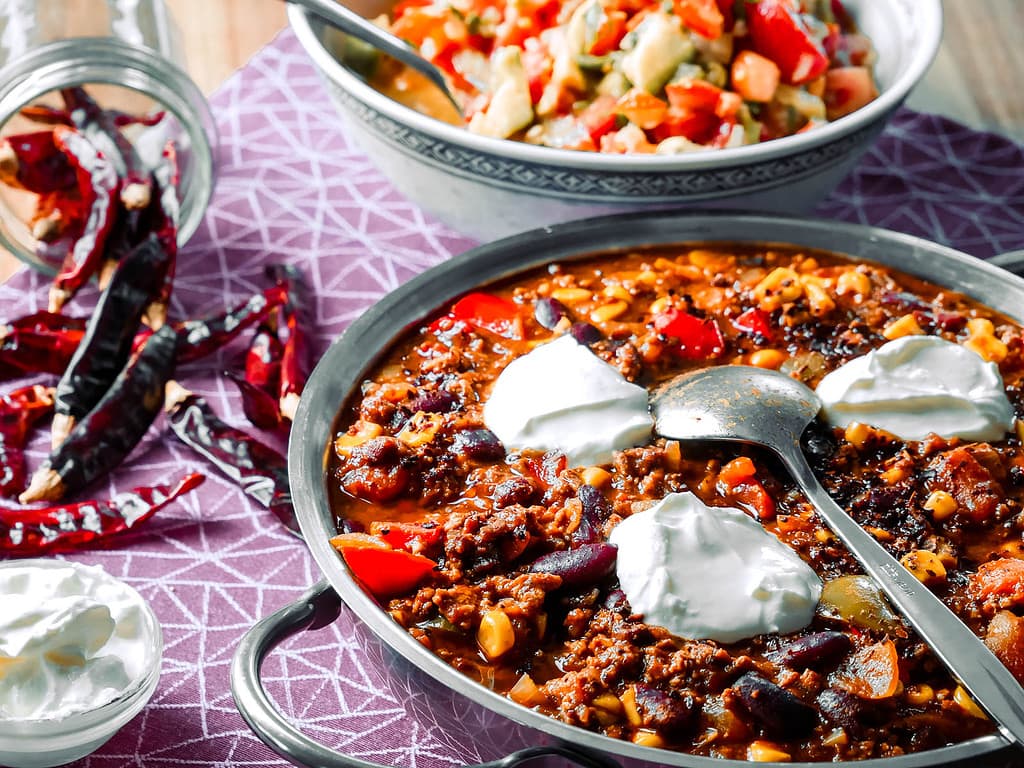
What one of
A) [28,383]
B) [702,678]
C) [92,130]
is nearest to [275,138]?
[92,130]

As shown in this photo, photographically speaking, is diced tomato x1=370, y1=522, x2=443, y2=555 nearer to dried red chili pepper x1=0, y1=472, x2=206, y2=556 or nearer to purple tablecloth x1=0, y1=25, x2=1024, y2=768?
purple tablecloth x1=0, y1=25, x2=1024, y2=768

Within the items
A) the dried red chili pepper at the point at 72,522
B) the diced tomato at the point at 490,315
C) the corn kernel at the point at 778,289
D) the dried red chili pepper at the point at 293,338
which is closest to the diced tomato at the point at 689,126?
the corn kernel at the point at 778,289

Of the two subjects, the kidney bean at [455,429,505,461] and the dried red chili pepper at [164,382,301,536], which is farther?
the dried red chili pepper at [164,382,301,536]

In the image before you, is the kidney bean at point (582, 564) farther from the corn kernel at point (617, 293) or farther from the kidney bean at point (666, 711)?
the corn kernel at point (617, 293)

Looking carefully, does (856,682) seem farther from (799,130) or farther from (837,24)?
(837,24)

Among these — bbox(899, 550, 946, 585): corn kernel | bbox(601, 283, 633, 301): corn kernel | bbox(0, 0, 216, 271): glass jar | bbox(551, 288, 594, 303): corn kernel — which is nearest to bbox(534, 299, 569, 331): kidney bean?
bbox(551, 288, 594, 303): corn kernel

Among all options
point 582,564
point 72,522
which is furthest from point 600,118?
point 72,522
